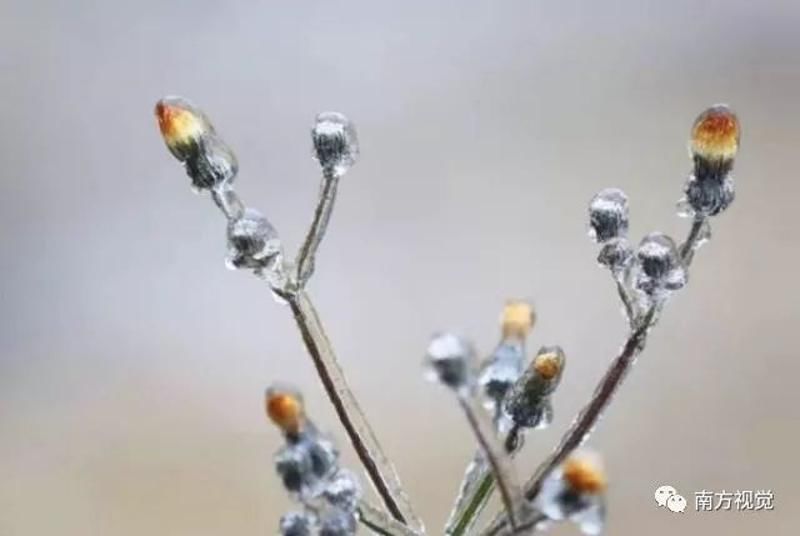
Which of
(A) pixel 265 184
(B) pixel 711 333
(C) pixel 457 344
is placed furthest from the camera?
(A) pixel 265 184

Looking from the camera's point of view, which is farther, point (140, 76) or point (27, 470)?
point (140, 76)

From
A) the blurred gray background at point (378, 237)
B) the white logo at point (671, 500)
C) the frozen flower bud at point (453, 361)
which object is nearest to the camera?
the frozen flower bud at point (453, 361)

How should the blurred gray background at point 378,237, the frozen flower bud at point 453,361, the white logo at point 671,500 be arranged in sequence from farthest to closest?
the blurred gray background at point 378,237, the white logo at point 671,500, the frozen flower bud at point 453,361

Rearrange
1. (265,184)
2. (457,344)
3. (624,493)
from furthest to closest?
(265,184)
(624,493)
(457,344)

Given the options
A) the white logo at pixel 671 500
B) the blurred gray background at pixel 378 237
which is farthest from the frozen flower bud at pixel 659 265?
the blurred gray background at pixel 378 237

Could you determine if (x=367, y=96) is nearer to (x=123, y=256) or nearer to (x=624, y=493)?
(x=123, y=256)

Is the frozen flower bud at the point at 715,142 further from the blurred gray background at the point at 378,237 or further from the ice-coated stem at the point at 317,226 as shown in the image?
the blurred gray background at the point at 378,237

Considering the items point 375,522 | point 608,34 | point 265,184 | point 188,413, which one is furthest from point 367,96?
point 375,522
